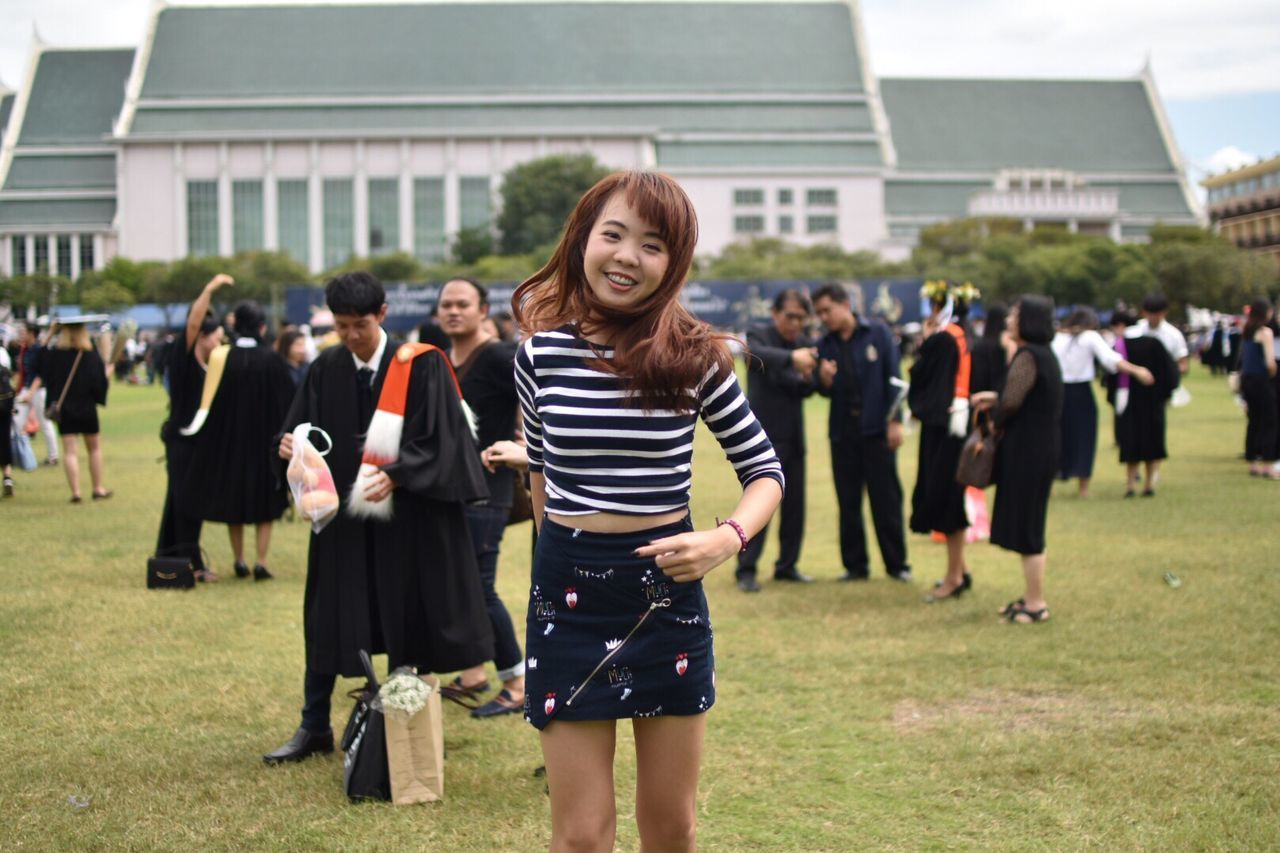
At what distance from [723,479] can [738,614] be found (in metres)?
8.43

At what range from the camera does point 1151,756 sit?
18.8ft

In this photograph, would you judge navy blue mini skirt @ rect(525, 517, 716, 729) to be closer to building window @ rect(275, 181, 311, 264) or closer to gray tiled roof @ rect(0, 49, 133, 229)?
building window @ rect(275, 181, 311, 264)

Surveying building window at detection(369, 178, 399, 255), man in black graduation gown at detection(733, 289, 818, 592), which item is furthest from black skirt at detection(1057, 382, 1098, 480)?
building window at detection(369, 178, 399, 255)

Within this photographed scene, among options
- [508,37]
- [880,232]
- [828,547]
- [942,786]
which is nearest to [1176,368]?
[828,547]

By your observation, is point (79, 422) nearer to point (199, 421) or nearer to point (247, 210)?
point (199, 421)

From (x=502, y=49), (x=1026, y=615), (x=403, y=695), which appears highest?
(x=502, y=49)

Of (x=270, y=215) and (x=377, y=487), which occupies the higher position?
(x=270, y=215)

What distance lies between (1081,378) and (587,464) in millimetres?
12368

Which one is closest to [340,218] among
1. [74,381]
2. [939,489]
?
[74,381]

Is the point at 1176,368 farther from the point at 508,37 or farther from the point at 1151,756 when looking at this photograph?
the point at 508,37

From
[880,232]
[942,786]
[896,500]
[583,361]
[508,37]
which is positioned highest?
[508,37]

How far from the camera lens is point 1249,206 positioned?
360 feet

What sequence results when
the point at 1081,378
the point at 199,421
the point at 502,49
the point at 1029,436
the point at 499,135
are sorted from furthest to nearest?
the point at 502,49 → the point at 499,135 → the point at 1081,378 → the point at 199,421 → the point at 1029,436

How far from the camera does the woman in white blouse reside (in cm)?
1383
